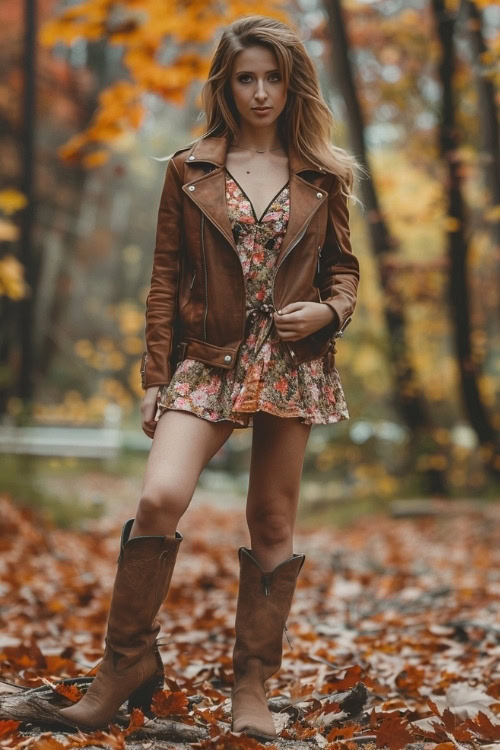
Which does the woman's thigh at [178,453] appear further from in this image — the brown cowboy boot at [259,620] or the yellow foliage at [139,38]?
the yellow foliage at [139,38]

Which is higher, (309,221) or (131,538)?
(309,221)

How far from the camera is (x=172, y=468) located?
2658 mm

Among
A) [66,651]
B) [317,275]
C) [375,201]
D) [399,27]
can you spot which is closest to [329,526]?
[375,201]

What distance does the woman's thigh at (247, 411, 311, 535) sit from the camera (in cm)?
290

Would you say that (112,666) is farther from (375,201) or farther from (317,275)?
(375,201)

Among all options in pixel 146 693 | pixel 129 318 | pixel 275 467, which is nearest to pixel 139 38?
pixel 275 467

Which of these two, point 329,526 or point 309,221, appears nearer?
point 309,221

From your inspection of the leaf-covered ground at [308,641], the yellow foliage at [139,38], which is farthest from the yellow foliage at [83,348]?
the yellow foliage at [139,38]

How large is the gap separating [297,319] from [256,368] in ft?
0.63

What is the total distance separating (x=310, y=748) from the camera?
106 inches

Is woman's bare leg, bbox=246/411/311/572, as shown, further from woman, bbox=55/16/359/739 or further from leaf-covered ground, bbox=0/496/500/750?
leaf-covered ground, bbox=0/496/500/750

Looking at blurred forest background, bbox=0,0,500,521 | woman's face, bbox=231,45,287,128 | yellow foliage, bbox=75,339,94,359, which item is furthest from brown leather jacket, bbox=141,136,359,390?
yellow foliage, bbox=75,339,94,359

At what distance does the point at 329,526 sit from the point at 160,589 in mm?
9920

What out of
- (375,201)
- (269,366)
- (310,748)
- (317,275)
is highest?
(375,201)
